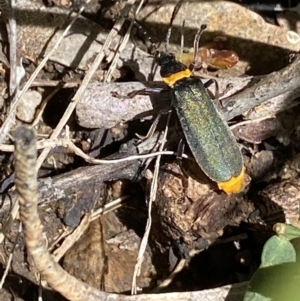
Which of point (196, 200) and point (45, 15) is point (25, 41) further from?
point (196, 200)

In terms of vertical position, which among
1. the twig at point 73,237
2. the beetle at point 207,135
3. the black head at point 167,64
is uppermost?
the black head at point 167,64

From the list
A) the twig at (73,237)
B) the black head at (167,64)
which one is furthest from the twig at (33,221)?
the black head at (167,64)

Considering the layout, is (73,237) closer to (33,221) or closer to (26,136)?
(33,221)

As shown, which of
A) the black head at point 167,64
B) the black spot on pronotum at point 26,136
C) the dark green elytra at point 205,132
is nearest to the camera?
the black spot on pronotum at point 26,136

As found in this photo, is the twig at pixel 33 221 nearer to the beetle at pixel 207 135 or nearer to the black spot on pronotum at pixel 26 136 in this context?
the black spot on pronotum at pixel 26 136

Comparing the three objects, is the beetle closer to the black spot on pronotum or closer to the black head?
the black head

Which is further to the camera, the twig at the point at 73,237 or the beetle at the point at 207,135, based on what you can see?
the twig at the point at 73,237

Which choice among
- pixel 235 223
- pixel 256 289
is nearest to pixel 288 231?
pixel 256 289

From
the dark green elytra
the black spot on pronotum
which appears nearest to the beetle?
the dark green elytra

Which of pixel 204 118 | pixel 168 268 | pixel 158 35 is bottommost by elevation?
pixel 168 268
